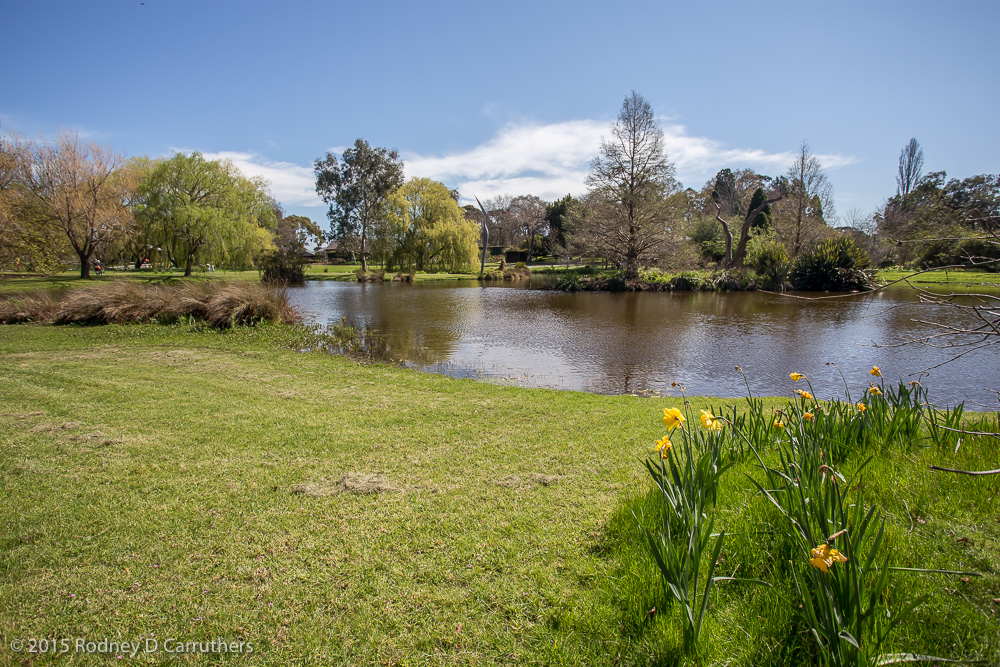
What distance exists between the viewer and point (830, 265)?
27391mm

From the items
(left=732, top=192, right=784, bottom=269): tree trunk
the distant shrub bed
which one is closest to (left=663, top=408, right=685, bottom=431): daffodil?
Answer: the distant shrub bed

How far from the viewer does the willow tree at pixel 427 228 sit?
45094mm

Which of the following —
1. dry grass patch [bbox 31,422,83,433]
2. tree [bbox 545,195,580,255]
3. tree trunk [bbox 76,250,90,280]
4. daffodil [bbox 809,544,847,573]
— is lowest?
dry grass patch [bbox 31,422,83,433]

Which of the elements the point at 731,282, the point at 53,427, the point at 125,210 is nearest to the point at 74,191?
the point at 125,210

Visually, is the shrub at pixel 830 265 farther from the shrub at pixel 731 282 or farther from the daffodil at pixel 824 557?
the daffodil at pixel 824 557

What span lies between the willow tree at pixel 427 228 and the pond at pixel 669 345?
23.1 meters

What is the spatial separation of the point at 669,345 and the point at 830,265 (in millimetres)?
21984

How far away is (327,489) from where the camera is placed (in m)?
3.77

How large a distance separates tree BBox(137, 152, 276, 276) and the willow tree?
13.4 metres

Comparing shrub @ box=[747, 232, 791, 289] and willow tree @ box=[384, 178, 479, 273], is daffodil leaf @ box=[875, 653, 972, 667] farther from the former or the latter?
willow tree @ box=[384, 178, 479, 273]

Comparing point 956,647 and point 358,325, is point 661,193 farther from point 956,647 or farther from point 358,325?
point 956,647

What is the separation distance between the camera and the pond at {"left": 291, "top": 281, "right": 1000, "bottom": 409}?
8.89 meters

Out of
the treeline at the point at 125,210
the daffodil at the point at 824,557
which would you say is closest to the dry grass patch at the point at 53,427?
the daffodil at the point at 824,557

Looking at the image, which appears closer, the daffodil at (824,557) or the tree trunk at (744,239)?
the daffodil at (824,557)
